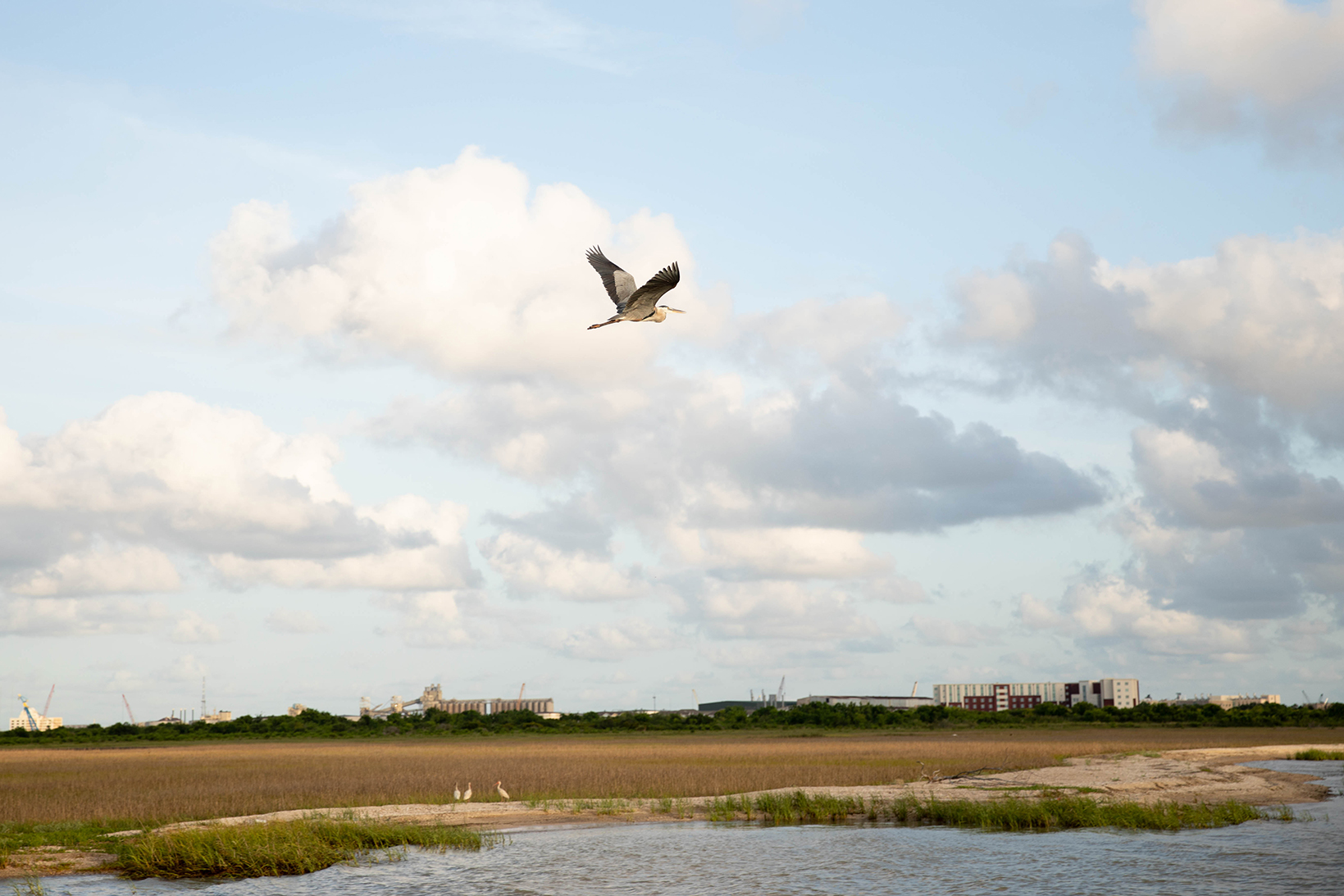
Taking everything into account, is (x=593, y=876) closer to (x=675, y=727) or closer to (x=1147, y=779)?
(x=1147, y=779)

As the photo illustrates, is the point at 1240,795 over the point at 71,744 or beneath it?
over

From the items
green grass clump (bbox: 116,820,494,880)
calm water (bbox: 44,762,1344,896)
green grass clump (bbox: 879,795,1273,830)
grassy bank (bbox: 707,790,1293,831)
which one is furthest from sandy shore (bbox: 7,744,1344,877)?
calm water (bbox: 44,762,1344,896)

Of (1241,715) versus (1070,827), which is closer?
(1070,827)

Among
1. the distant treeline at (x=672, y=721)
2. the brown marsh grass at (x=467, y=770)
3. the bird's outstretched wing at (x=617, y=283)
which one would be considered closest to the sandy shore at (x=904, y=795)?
the brown marsh grass at (x=467, y=770)

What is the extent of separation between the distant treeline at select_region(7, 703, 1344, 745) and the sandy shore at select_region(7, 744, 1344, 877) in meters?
59.7

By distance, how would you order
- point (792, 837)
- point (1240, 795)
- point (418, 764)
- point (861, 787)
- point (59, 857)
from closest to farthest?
point (59, 857) → point (792, 837) → point (1240, 795) → point (861, 787) → point (418, 764)

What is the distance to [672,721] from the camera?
351 feet

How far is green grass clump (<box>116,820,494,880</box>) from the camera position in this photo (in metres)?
20.8

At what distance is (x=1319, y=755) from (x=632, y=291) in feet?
147

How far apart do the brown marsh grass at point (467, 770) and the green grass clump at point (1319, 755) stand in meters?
7.11

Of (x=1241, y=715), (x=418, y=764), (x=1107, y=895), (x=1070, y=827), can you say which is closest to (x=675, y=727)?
(x=1241, y=715)

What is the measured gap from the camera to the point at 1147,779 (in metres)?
34.2

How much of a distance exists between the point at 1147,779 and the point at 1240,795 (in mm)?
3886

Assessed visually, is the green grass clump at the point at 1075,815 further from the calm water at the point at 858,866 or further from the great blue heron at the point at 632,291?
the great blue heron at the point at 632,291
